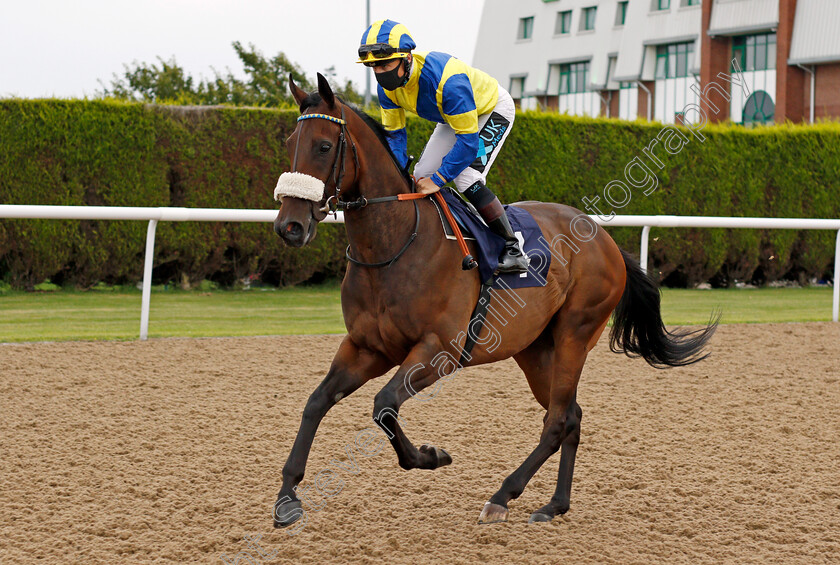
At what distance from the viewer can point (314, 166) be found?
3.01m

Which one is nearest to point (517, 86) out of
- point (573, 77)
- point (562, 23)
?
point (573, 77)

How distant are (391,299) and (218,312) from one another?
6322 millimetres

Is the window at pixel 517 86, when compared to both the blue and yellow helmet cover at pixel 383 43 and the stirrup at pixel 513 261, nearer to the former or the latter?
the stirrup at pixel 513 261

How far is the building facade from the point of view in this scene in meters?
25.2

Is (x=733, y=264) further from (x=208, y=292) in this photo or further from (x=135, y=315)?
(x=135, y=315)

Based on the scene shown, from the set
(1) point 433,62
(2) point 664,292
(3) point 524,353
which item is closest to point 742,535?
(3) point 524,353

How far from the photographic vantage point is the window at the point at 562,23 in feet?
108

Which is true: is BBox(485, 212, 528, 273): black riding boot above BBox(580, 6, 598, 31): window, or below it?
below

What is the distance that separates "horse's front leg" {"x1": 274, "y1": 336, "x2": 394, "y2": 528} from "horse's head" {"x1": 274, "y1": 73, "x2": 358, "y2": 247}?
0.56 metres

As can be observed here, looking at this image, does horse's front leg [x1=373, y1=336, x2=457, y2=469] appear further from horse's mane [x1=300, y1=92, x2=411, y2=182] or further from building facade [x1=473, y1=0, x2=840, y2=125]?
building facade [x1=473, y1=0, x2=840, y2=125]

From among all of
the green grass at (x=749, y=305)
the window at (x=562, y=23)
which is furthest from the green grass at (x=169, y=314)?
the window at (x=562, y=23)

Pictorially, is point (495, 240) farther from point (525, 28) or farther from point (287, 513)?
point (525, 28)

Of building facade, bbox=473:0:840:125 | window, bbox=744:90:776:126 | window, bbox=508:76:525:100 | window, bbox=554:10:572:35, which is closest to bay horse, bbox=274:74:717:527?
building facade, bbox=473:0:840:125

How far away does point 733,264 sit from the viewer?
550 inches
